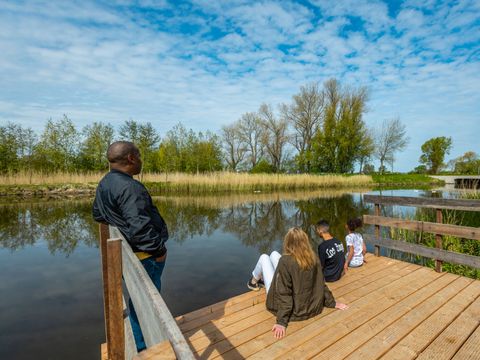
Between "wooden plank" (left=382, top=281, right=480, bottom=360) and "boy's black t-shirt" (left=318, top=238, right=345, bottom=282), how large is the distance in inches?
46.0

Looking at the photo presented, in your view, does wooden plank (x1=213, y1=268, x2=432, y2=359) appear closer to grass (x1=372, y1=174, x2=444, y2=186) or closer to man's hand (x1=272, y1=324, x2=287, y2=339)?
man's hand (x1=272, y1=324, x2=287, y2=339)

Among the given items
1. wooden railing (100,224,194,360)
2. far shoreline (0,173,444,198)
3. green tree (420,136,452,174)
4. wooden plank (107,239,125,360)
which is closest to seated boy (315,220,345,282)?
wooden railing (100,224,194,360)

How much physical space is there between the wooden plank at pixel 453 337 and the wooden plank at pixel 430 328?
4cm

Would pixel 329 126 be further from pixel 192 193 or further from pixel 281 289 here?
pixel 281 289

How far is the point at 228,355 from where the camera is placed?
92.0 inches

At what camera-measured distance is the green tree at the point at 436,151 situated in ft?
153

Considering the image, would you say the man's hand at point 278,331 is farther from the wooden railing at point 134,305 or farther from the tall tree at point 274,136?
the tall tree at point 274,136

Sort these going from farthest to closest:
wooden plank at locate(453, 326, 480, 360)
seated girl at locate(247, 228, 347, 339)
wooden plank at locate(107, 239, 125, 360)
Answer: seated girl at locate(247, 228, 347, 339) → wooden plank at locate(453, 326, 480, 360) → wooden plank at locate(107, 239, 125, 360)

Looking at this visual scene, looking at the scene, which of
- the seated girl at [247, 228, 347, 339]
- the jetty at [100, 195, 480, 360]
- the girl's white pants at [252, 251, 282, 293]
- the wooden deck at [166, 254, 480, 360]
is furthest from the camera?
the girl's white pants at [252, 251, 282, 293]

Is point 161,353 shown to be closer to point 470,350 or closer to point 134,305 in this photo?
point 134,305

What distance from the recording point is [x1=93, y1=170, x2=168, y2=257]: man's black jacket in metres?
2.12

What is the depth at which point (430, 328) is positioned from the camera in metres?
2.68

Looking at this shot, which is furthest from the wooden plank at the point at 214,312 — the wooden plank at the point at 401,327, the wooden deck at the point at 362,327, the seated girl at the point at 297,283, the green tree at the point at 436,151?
the green tree at the point at 436,151

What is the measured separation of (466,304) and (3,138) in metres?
31.9
